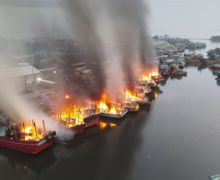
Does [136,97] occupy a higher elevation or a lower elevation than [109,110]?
higher

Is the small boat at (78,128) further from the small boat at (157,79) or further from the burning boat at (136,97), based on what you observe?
the small boat at (157,79)

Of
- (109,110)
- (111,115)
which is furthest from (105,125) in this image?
(109,110)

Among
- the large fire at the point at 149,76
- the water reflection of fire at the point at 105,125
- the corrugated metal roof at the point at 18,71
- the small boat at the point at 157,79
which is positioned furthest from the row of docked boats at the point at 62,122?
the small boat at the point at 157,79

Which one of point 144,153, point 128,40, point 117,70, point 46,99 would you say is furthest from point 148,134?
point 128,40

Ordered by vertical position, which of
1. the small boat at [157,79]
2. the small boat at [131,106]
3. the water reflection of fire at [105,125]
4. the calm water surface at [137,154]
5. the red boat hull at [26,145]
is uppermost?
the small boat at [157,79]

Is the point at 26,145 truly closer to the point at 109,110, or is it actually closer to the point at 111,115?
the point at 111,115

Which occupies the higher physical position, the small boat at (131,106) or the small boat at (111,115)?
the small boat at (131,106)

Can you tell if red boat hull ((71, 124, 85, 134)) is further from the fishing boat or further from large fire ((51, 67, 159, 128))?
the fishing boat
